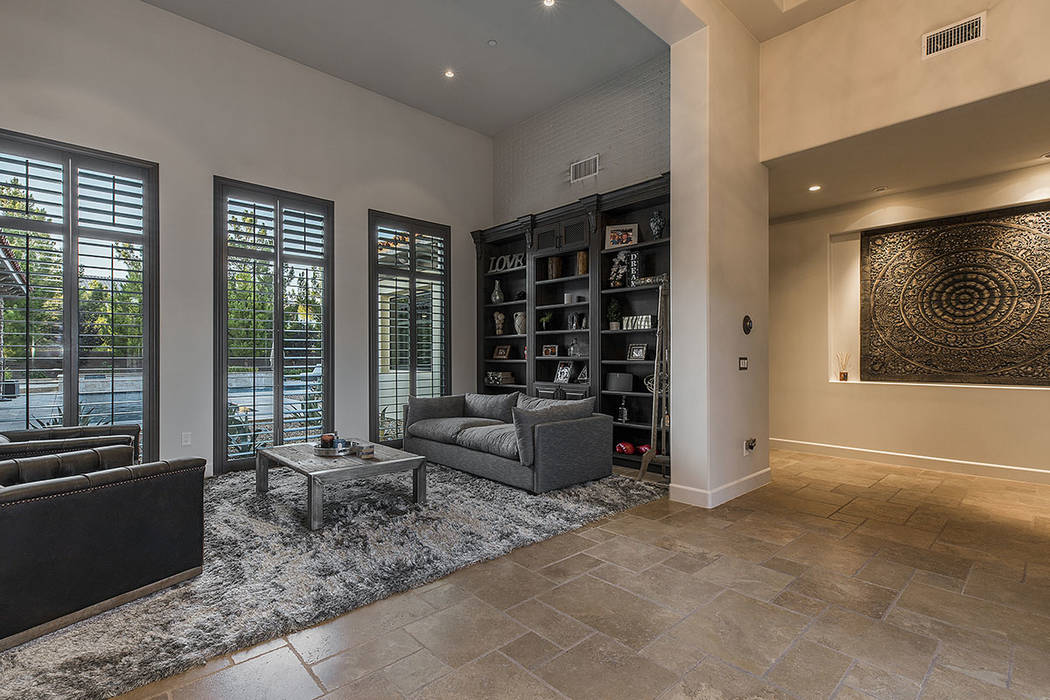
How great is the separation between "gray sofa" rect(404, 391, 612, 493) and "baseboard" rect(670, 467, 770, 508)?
769 mm

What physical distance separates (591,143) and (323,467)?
4.65 meters

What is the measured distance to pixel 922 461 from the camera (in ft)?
17.1

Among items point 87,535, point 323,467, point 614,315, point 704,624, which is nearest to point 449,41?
point 614,315

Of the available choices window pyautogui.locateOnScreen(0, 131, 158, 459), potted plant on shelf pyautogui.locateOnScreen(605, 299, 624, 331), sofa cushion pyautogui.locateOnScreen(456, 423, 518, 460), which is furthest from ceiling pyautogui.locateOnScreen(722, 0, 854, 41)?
window pyautogui.locateOnScreen(0, 131, 158, 459)

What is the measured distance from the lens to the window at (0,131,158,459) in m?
3.95

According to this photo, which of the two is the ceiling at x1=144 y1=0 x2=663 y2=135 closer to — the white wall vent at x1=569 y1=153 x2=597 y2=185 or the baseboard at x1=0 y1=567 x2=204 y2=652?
the white wall vent at x1=569 y1=153 x2=597 y2=185

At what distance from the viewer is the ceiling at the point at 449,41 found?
15.0ft

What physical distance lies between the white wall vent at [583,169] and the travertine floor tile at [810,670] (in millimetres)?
5171

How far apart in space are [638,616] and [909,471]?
4381 mm

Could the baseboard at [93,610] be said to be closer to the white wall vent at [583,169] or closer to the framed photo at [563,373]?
the framed photo at [563,373]

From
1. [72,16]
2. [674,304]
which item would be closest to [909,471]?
[674,304]

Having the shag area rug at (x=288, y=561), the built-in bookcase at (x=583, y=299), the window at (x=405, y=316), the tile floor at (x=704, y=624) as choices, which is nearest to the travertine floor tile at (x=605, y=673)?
the tile floor at (x=704, y=624)

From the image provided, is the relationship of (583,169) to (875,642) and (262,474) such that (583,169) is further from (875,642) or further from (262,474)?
(875,642)

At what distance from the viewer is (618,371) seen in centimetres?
568
